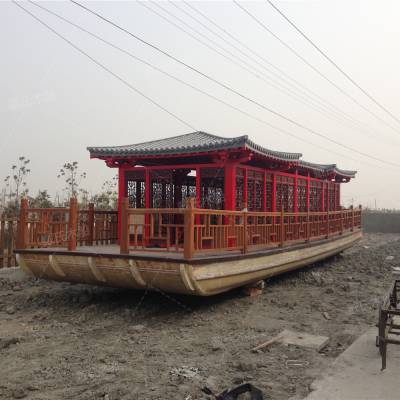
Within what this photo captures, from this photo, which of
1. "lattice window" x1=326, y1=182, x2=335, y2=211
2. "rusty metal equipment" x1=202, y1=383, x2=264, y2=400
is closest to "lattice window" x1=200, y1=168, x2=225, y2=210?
"rusty metal equipment" x1=202, y1=383, x2=264, y2=400

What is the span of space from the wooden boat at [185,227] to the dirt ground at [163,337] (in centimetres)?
58

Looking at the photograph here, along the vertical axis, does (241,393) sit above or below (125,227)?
below

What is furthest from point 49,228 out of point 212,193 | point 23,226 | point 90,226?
point 212,193

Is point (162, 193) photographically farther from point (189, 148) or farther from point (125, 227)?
point (125, 227)

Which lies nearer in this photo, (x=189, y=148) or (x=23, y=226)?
(x=23, y=226)

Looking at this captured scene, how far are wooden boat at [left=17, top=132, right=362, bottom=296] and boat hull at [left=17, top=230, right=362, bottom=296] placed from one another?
2 cm

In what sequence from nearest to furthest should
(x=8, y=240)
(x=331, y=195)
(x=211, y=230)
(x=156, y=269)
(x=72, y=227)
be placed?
(x=156, y=269) < (x=72, y=227) < (x=211, y=230) < (x=8, y=240) < (x=331, y=195)

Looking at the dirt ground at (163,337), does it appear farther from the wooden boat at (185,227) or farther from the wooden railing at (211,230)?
the wooden railing at (211,230)

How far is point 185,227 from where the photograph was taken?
6.30 m

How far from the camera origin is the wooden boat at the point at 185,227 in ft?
22.0

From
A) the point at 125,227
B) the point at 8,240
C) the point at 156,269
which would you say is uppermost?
the point at 125,227

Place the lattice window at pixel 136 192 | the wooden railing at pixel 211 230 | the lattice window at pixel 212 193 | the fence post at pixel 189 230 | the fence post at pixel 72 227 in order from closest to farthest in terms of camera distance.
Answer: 1. the fence post at pixel 189 230
2. the wooden railing at pixel 211 230
3. the fence post at pixel 72 227
4. the lattice window at pixel 212 193
5. the lattice window at pixel 136 192

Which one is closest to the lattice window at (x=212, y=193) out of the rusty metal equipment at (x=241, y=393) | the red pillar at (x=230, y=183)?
the red pillar at (x=230, y=183)

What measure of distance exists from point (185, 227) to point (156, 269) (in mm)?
813
